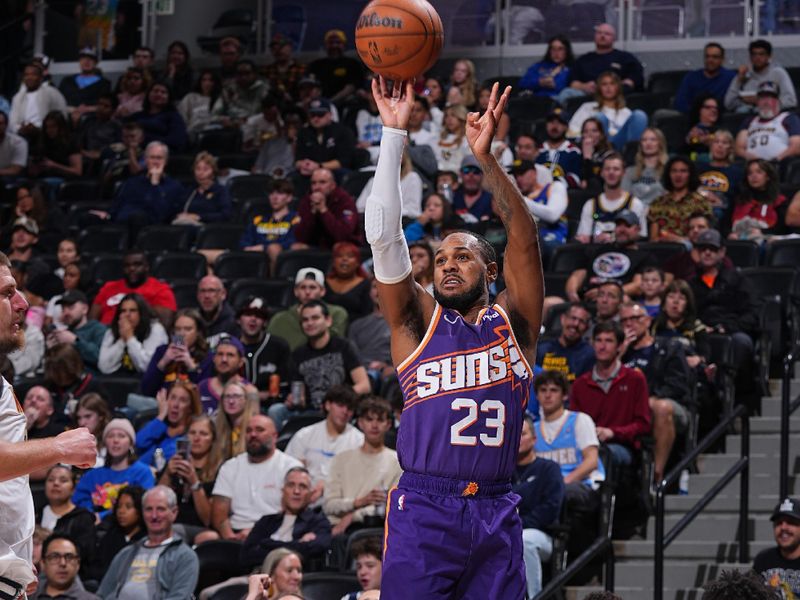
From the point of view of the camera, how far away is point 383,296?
5398mm

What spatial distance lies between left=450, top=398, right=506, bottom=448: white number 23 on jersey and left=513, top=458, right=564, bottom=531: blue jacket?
11.3 feet

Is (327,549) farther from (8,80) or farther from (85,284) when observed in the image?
(8,80)

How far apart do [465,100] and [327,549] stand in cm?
654

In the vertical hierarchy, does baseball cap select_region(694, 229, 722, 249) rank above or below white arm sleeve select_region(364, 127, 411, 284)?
above

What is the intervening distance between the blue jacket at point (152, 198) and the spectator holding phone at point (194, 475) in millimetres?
4554

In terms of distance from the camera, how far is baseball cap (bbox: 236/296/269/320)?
11.1 meters

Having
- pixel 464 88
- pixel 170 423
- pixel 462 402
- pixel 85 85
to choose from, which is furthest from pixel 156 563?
pixel 85 85

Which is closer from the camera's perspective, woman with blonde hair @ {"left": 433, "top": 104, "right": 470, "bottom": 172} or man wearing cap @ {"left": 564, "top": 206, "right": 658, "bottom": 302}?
man wearing cap @ {"left": 564, "top": 206, "right": 658, "bottom": 302}

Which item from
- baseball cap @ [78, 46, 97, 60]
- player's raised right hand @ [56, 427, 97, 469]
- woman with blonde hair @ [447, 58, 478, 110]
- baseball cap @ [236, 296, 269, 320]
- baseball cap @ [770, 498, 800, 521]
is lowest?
baseball cap @ [770, 498, 800, 521]

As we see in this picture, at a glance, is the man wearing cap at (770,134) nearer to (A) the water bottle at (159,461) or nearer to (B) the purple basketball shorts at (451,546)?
(A) the water bottle at (159,461)

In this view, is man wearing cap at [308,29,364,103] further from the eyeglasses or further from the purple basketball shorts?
the purple basketball shorts

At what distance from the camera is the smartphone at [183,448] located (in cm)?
999

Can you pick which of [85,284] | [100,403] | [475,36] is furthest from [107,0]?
[100,403]

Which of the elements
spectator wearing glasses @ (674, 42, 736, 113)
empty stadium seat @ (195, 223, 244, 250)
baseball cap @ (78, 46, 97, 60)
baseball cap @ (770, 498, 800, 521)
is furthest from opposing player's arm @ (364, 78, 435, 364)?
baseball cap @ (78, 46, 97, 60)
